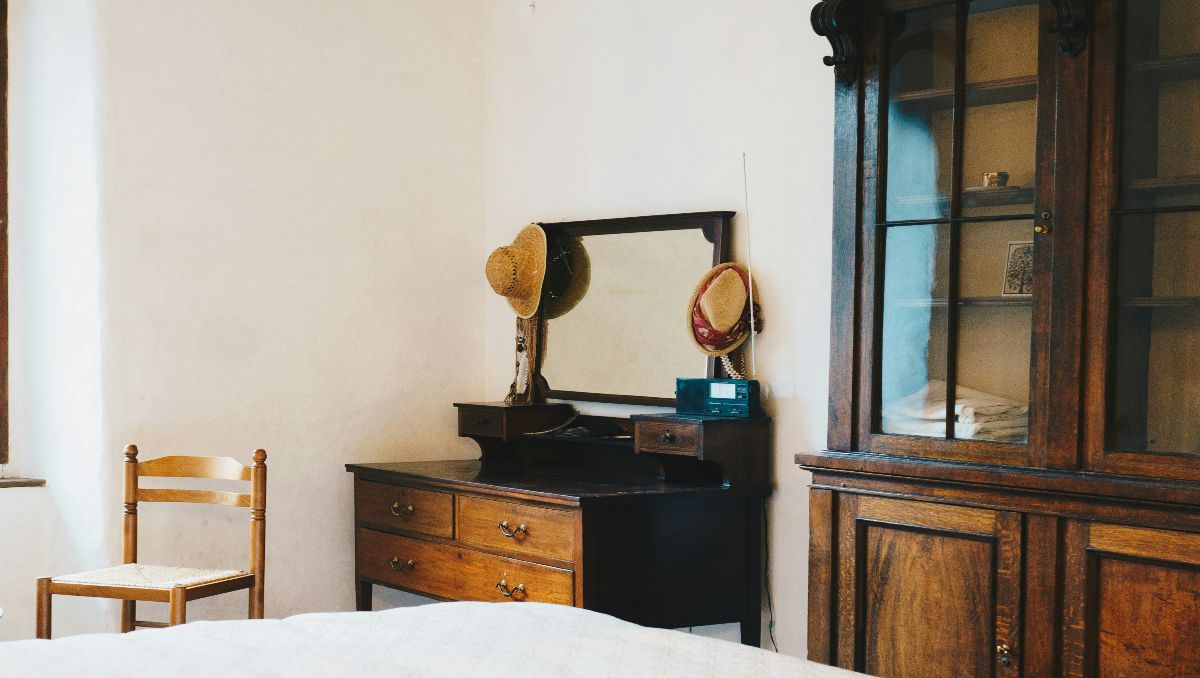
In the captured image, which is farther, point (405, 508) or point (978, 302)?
point (405, 508)

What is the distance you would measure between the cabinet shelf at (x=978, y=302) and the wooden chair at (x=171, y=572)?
6.04 ft

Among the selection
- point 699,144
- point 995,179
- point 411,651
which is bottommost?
point 411,651

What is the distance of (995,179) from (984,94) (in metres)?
0.19

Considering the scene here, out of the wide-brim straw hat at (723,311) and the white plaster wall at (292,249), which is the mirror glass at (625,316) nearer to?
the wide-brim straw hat at (723,311)

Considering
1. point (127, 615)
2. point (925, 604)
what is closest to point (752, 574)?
point (925, 604)

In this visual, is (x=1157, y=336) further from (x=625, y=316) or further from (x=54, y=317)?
(x=54, y=317)

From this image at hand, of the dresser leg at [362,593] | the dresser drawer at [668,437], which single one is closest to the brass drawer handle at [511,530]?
the dresser drawer at [668,437]

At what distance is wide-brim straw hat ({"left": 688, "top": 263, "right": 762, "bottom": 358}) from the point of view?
11.2 feet

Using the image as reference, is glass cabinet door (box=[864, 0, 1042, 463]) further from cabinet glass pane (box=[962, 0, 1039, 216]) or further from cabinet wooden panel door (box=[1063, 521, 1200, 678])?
cabinet wooden panel door (box=[1063, 521, 1200, 678])

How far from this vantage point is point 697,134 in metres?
3.61

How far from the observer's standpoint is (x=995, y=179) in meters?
2.56

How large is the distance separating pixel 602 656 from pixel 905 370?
130 cm

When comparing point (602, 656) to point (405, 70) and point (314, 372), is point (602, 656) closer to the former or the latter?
point (314, 372)

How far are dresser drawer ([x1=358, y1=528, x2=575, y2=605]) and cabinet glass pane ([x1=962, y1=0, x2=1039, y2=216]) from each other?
4.79ft
